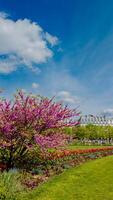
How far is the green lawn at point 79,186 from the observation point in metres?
12.4

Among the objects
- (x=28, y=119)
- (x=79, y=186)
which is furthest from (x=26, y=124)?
(x=79, y=186)

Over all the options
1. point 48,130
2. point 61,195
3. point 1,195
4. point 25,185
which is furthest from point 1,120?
point 1,195

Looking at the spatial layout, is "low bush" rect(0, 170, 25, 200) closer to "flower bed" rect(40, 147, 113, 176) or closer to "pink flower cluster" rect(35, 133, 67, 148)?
"flower bed" rect(40, 147, 113, 176)

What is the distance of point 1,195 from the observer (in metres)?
10.3

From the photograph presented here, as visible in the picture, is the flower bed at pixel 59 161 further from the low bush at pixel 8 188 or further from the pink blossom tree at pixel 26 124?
the low bush at pixel 8 188

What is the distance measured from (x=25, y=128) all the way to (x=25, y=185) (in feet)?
15.5

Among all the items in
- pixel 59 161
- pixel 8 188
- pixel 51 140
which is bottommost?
pixel 8 188

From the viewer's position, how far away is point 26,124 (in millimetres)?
18516

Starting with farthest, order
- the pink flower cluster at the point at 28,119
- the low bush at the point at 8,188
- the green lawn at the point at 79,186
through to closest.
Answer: the pink flower cluster at the point at 28,119 < the green lawn at the point at 79,186 < the low bush at the point at 8,188

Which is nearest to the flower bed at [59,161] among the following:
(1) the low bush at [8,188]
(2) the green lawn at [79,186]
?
(2) the green lawn at [79,186]

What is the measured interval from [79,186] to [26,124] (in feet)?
17.7

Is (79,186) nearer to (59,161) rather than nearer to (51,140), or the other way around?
(51,140)

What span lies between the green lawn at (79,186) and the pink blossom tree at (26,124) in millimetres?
2589

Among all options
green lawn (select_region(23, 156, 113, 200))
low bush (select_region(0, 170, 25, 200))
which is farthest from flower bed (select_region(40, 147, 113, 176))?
low bush (select_region(0, 170, 25, 200))
